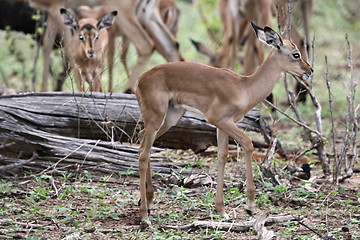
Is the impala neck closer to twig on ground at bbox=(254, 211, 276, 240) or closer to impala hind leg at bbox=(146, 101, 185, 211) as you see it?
impala hind leg at bbox=(146, 101, 185, 211)

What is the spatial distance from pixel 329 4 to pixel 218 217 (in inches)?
472

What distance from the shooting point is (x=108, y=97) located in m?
5.57

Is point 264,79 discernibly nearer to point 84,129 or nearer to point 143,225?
point 143,225

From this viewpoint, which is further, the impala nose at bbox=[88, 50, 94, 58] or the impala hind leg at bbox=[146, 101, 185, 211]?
the impala nose at bbox=[88, 50, 94, 58]

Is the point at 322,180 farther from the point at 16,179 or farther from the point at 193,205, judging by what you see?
the point at 16,179

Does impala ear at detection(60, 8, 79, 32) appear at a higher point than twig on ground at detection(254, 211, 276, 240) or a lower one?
higher

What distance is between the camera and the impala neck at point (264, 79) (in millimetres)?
4203

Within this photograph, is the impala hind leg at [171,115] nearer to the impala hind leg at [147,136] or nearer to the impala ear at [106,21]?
the impala hind leg at [147,136]

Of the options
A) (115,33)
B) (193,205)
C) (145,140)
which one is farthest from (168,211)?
(115,33)

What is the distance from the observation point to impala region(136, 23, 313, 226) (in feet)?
13.3

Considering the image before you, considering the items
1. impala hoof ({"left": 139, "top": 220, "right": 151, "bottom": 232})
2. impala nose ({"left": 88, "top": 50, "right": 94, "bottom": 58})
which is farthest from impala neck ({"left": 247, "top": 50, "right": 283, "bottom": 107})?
impala nose ({"left": 88, "top": 50, "right": 94, "bottom": 58})

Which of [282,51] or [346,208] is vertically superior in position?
[282,51]

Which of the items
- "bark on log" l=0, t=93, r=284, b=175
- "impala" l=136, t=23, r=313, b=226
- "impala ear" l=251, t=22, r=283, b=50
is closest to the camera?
"impala" l=136, t=23, r=313, b=226

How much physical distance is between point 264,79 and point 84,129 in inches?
73.5
